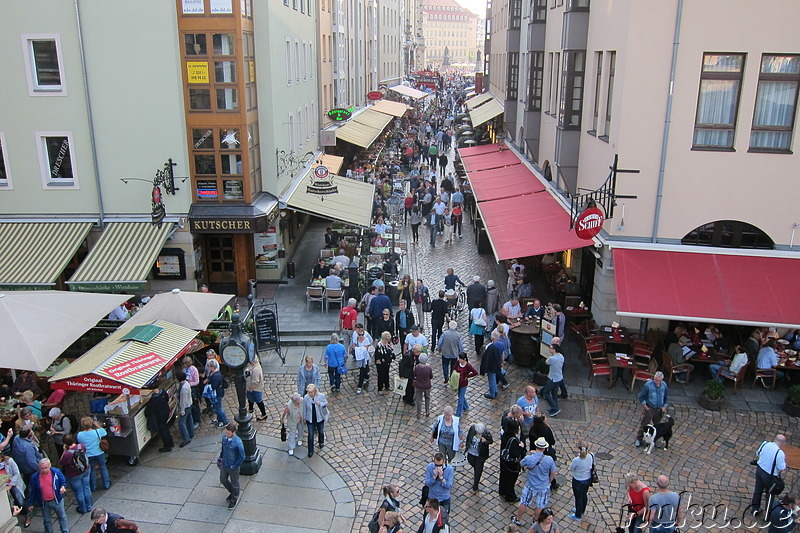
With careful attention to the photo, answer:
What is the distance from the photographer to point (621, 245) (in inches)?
581

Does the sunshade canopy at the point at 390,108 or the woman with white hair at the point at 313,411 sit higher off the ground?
the sunshade canopy at the point at 390,108

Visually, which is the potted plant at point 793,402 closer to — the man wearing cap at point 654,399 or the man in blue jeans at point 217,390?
the man wearing cap at point 654,399

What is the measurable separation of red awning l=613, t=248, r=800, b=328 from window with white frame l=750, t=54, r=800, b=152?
2525mm

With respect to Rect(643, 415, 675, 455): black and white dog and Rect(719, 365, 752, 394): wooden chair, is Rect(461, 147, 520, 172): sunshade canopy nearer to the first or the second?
Rect(719, 365, 752, 394): wooden chair

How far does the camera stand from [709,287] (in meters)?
13.9

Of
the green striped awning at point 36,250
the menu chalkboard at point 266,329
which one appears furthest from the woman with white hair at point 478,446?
the green striped awning at point 36,250

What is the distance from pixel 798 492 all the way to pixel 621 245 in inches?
235

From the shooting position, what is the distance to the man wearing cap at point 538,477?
9688 millimetres

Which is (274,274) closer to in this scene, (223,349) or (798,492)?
(223,349)

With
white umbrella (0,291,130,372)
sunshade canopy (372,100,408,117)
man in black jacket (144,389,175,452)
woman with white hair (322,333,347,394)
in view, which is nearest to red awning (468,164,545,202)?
woman with white hair (322,333,347,394)

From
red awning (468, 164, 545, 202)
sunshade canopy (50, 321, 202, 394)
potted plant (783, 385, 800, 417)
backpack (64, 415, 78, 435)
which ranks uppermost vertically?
red awning (468, 164, 545, 202)

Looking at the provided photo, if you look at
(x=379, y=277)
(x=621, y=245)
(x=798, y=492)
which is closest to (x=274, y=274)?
(x=379, y=277)

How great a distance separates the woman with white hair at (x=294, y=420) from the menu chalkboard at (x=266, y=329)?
369 centimetres

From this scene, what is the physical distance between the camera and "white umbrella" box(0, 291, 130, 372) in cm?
1190
